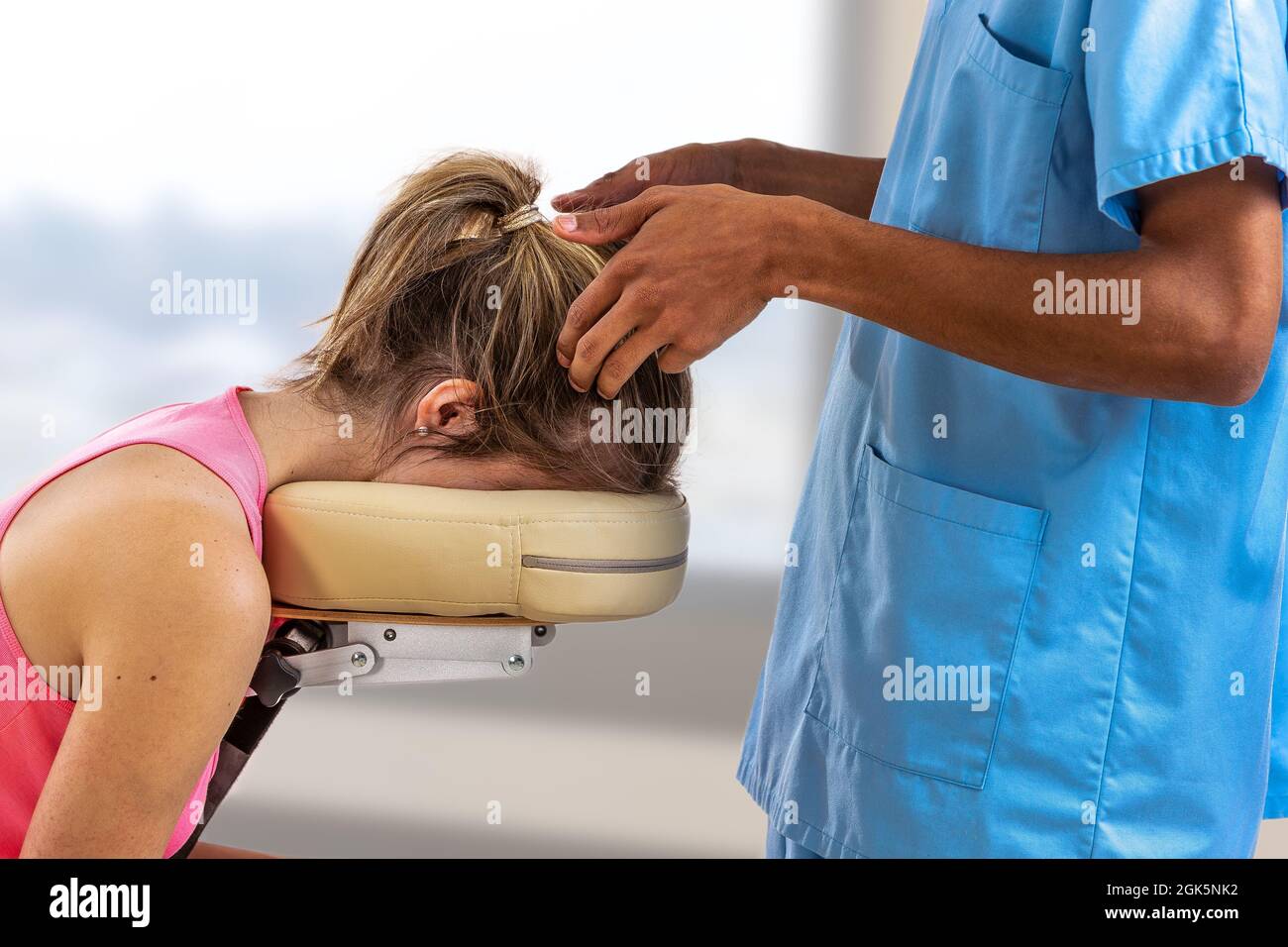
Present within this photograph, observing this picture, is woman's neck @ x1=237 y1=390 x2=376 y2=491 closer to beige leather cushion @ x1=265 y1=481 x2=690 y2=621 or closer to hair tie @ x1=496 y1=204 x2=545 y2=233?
beige leather cushion @ x1=265 y1=481 x2=690 y2=621

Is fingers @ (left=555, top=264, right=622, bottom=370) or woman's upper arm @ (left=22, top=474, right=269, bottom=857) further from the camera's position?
fingers @ (left=555, top=264, right=622, bottom=370)

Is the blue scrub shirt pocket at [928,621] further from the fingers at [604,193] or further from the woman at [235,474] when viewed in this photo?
the fingers at [604,193]

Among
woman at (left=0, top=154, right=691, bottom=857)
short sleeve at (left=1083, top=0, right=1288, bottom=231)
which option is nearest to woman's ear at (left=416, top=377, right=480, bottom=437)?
woman at (left=0, top=154, right=691, bottom=857)

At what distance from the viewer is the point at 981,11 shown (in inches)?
38.1

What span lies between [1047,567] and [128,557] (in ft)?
2.31

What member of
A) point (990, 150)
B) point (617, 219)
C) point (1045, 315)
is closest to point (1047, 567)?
point (1045, 315)

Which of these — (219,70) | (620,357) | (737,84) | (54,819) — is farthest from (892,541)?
(219,70)

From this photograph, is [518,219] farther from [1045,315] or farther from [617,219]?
[1045,315]

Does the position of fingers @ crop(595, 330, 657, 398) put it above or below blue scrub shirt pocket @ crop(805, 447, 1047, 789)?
above

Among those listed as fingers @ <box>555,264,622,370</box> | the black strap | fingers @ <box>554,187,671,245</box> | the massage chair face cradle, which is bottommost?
the black strap

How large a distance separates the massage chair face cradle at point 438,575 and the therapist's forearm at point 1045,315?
259mm

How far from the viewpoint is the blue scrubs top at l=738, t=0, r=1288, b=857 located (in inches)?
35.5

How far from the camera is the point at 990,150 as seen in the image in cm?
94

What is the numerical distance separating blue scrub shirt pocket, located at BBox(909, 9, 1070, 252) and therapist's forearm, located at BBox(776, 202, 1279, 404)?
0.11m
